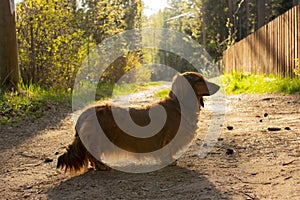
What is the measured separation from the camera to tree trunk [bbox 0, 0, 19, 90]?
8625mm

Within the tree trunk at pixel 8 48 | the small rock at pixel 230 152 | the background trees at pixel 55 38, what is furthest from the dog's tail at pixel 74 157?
the background trees at pixel 55 38

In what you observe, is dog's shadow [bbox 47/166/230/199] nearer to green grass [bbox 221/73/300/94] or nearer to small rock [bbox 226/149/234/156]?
small rock [bbox 226/149/234/156]

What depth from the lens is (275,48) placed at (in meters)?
12.3

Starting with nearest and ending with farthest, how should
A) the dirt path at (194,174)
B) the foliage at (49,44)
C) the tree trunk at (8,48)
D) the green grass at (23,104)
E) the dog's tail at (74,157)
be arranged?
the dirt path at (194,174) < the dog's tail at (74,157) < the green grass at (23,104) < the tree trunk at (8,48) < the foliage at (49,44)

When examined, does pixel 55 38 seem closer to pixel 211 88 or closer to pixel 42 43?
pixel 42 43

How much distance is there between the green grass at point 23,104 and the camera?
22.7 ft

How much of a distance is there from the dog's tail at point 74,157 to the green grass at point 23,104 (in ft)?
11.1

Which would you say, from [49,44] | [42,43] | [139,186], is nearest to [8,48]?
[42,43]

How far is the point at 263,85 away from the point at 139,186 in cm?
830

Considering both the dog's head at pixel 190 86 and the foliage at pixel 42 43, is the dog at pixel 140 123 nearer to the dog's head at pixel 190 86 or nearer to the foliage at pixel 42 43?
the dog's head at pixel 190 86

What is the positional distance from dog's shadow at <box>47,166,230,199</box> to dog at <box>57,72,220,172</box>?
0.20 m

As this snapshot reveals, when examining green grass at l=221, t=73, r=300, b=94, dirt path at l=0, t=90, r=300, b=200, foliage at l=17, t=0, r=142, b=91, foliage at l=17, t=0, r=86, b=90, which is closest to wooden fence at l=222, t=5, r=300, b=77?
green grass at l=221, t=73, r=300, b=94

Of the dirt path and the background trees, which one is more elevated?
the background trees

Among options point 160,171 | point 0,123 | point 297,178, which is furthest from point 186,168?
point 0,123
